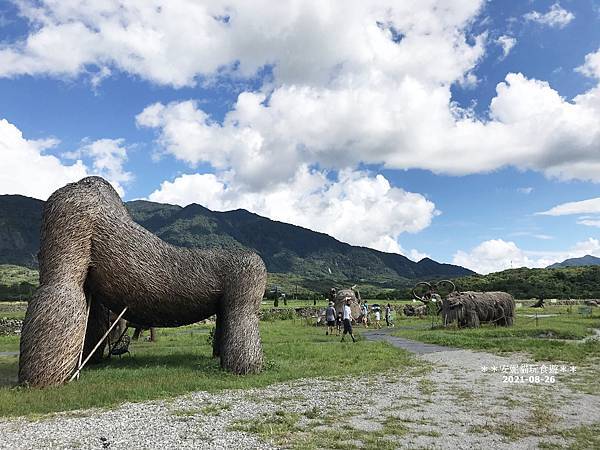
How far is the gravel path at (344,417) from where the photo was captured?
6566 mm

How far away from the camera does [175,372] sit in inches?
474

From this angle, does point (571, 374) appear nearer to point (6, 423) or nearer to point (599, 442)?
point (599, 442)

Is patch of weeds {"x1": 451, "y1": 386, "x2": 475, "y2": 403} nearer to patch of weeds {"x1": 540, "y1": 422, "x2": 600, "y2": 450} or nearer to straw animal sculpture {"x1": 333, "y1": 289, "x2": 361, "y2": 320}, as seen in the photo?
patch of weeds {"x1": 540, "y1": 422, "x2": 600, "y2": 450}

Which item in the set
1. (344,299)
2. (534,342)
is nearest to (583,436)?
(534,342)

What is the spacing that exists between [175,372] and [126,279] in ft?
8.51

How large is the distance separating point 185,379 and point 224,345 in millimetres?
1287

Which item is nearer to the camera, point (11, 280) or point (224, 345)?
point (224, 345)

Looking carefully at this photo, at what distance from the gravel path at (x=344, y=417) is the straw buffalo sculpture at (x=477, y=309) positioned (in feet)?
52.8

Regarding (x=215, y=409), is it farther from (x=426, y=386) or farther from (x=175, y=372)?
(x=426, y=386)

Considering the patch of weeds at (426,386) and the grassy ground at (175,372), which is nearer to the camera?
the grassy ground at (175,372)

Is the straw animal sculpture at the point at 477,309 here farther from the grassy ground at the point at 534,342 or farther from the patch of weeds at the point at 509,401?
the patch of weeds at the point at 509,401

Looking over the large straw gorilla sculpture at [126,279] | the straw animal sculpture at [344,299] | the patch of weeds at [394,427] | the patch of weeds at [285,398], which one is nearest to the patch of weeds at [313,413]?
the patch of weeds at [285,398]

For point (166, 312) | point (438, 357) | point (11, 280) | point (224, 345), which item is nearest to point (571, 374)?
point (438, 357)

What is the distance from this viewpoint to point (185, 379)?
1106 centimetres
